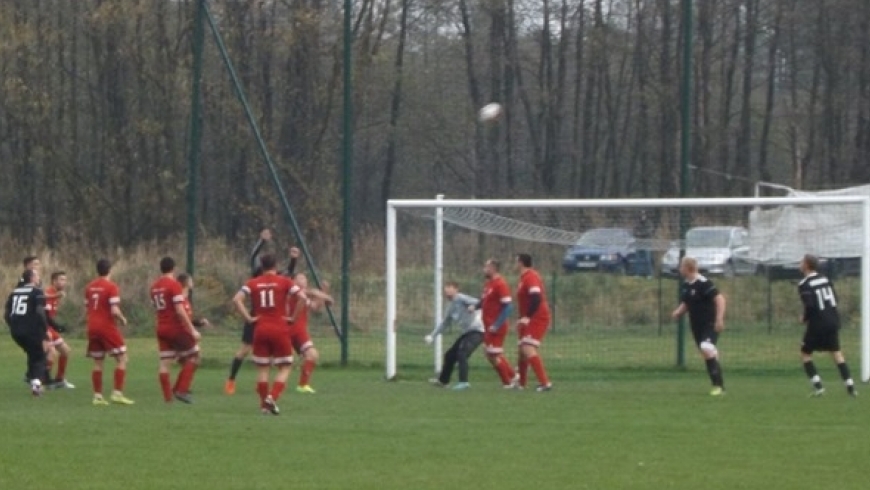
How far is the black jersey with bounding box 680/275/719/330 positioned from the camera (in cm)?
2120

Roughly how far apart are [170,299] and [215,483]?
25.6ft

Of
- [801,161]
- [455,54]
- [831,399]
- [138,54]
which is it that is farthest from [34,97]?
[831,399]

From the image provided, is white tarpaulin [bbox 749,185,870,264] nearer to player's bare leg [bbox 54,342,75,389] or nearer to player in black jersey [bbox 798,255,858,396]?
player in black jersey [bbox 798,255,858,396]

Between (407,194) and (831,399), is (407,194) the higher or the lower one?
the higher one

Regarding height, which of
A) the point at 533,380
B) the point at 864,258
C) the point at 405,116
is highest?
the point at 405,116

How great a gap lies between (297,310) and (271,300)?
2.70 meters

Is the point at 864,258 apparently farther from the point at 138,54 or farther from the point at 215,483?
the point at 138,54

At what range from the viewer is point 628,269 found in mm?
27109

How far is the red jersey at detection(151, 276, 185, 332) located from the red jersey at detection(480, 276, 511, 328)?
15.3ft

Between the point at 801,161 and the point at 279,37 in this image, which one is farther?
the point at 801,161

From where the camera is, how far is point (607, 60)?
4038 centimetres

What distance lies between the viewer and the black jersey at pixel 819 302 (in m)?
20.5

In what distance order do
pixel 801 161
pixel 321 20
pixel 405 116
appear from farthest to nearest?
pixel 405 116, pixel 801 161, pixel 321 20

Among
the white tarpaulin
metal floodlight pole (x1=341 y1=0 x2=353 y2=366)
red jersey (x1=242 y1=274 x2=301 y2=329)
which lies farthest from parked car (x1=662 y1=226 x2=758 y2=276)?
red jersey (x1=242 y1=274 x2=301 y2=329)
